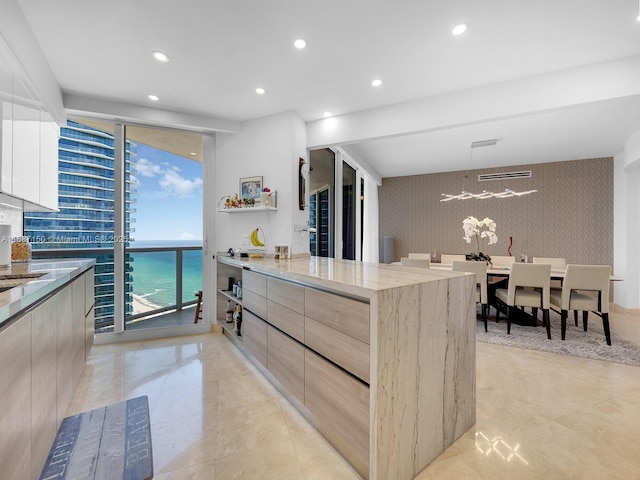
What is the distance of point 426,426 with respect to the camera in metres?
1.52

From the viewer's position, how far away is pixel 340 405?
5.03 ft

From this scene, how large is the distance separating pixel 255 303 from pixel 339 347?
121cm

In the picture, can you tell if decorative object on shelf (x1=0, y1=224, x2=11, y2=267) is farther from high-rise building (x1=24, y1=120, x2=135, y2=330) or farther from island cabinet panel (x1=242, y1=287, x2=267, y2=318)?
island cabinet panel (x1=242, y1=287, x2=267, y2=318)

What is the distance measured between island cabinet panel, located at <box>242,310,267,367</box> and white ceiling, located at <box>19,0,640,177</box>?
7.25ft

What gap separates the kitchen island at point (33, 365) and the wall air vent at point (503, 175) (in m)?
6.82

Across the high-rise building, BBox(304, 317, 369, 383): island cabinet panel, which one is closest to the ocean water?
the high-rise building

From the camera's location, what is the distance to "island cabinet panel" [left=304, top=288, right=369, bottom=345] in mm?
1389

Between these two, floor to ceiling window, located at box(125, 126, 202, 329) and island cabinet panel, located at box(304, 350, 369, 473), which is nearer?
island cabinet panel, located at box(304, 350, 369, 473)

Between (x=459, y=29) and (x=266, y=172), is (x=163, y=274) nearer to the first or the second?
(x=266, y=172)

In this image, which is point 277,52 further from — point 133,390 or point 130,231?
point 133,390

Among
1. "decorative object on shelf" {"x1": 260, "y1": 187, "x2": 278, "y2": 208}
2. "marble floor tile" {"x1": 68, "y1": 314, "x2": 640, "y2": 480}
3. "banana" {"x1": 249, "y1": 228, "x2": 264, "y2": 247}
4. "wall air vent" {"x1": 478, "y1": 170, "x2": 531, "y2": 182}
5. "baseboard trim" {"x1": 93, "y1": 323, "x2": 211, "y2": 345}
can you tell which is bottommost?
"marble floor tile" {"x1": 68, "y1": 314, "x2": 640, "y2": 480}

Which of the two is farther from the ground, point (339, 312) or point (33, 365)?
point (339, 312)

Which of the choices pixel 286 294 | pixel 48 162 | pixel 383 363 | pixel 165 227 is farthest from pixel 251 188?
pixel 383 363

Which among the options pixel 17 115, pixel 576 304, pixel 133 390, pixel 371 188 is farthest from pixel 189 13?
pixel 371 188
